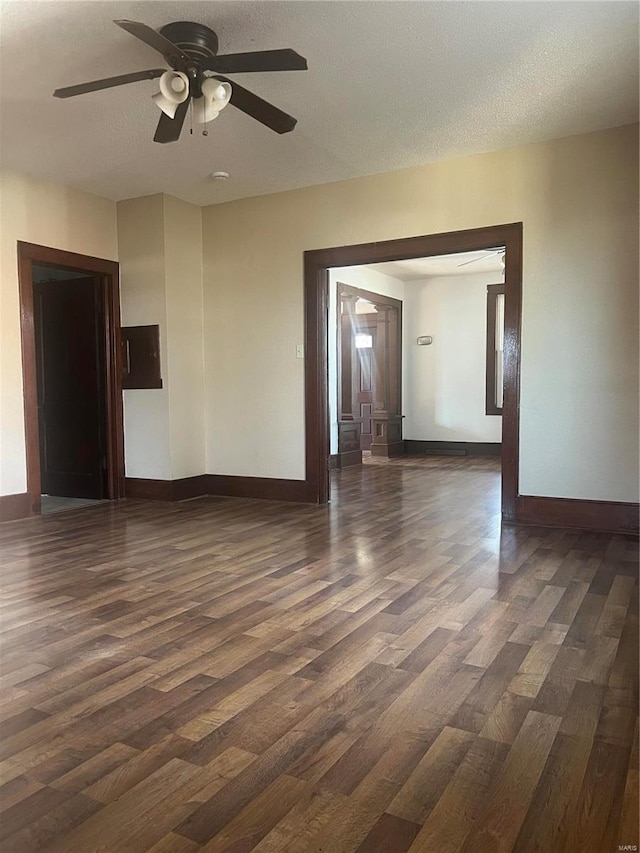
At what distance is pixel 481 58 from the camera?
3516mm

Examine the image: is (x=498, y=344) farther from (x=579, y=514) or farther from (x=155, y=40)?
(x=155, y=40)

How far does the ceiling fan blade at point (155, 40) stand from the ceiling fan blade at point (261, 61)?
15 cm

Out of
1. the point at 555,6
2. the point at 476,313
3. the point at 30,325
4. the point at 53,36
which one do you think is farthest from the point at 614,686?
the point at 476,313

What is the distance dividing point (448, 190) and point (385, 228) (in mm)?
607

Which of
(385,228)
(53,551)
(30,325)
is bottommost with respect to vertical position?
(53,551)

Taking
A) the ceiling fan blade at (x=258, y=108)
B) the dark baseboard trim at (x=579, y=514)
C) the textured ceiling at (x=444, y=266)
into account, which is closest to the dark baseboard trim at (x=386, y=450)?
the textured ceiling at (x=444, y=266)

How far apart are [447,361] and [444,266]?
63.7 inches

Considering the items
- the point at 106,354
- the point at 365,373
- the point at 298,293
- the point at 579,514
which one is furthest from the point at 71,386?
the point at 365,373

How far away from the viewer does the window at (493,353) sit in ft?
32.3

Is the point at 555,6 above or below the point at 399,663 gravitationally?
above

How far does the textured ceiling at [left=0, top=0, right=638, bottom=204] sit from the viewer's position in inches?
123

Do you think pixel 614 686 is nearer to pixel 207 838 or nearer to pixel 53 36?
pixel 207 838

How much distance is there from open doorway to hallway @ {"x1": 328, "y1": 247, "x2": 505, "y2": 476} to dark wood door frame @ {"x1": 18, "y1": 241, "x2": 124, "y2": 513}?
157 inches

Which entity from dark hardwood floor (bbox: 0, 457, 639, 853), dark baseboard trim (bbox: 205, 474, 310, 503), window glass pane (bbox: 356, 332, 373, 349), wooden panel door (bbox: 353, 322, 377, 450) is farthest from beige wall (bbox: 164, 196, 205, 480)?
window glass pane (bbox: 356, 332, 373, 349)
